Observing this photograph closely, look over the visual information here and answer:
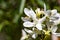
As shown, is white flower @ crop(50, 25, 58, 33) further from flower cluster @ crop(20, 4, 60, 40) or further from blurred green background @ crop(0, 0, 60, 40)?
blurred green background @ crop(0, 0, 60, 40)

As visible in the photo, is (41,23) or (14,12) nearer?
(41,23)

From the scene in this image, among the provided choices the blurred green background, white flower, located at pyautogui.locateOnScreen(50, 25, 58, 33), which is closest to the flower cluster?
white flower, located at pyautogui.locateOnScreen(50, 25, 58, 33)

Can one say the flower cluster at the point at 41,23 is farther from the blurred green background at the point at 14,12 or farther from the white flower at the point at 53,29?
the blurred green background at the point at 14,12

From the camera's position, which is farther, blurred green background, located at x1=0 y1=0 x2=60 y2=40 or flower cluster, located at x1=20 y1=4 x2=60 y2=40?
blurred green background, located at x1=0 y1=0 x2=60 y2=40

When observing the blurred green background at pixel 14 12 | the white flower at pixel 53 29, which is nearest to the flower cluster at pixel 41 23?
the white flower at pixel 53 29

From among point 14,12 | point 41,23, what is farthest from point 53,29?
point 14,12

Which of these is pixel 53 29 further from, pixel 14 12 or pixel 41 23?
pixel 14 12
